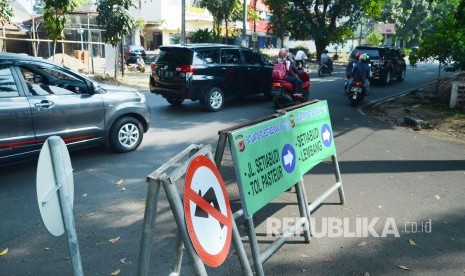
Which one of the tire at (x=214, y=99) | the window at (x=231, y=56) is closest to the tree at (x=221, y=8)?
the window at (x=231, y=56)

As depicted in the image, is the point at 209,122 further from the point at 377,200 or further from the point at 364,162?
the point at 377,200

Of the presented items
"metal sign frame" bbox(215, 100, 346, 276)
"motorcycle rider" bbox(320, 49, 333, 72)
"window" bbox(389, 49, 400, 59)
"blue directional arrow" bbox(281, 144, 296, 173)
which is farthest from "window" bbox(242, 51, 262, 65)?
"motorcycle rider" bbox(320, 49, 333, 72)

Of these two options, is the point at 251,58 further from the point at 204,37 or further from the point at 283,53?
the point at 204,37

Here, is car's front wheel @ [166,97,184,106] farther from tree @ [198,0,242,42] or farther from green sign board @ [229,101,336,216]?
tree @ [198,0,242,42]

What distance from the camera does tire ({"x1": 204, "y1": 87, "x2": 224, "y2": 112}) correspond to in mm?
11250

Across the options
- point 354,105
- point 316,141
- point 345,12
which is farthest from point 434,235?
point 345,12

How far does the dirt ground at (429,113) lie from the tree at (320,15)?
21.1 m

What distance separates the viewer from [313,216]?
476cm

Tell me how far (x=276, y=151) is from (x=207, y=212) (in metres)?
1.18

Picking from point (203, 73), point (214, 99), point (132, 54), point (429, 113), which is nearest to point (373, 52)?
point (429, 113)

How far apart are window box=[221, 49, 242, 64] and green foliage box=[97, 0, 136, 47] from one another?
7460 millimetres

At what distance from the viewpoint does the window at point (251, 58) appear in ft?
41.0

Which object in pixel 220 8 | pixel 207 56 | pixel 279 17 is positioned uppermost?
pixel 220 8

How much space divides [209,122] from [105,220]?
5653mm
